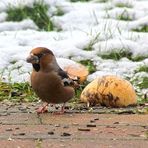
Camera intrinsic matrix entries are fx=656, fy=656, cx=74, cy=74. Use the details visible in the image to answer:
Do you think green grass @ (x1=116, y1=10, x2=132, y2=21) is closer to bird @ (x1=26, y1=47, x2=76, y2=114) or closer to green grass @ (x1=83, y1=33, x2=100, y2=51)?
green grass @ (x1=83, y1=33, x2=100, y2=51)

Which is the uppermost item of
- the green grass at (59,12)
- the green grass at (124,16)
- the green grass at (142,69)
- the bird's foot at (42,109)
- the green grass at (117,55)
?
the green grass at (59,12)

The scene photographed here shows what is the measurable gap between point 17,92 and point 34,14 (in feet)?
7.92

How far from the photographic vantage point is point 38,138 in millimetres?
Result: 3762

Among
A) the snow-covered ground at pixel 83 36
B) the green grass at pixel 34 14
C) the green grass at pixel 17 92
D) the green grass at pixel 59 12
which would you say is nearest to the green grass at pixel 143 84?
the snow-covered ground at pixel 83 36

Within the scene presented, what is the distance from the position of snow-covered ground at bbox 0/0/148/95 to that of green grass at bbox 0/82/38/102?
205 millimetres

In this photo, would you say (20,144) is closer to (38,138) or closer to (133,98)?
(38,138)

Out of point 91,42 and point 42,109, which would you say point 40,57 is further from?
point 91,42

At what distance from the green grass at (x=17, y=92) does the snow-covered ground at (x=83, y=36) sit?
0.20 m

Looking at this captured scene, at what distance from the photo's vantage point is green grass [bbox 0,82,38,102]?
5.25 m

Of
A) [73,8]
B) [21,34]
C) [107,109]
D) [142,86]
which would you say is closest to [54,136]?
[107,109]

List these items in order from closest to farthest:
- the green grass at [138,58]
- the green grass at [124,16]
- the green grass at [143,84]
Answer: the green grass at [143,84] < the green grass at [138,58] < the green grass at [124,16]

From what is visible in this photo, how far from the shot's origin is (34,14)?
302 inches

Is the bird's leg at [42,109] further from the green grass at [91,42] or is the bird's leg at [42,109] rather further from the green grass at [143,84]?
the green grass at [91,42]

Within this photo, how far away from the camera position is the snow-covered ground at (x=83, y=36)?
6.07 m
